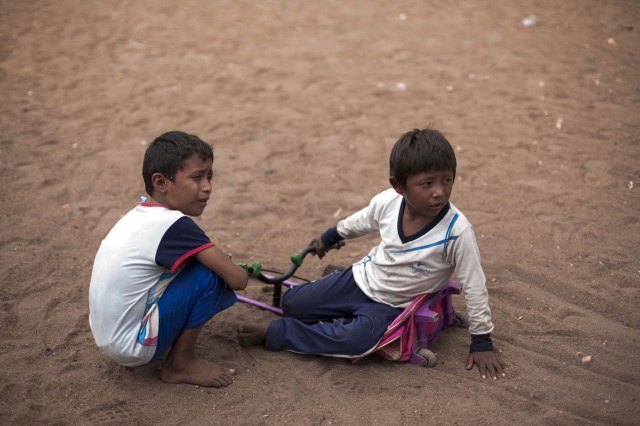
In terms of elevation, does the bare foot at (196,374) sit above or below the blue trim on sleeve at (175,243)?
below

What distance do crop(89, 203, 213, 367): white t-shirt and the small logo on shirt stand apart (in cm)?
97

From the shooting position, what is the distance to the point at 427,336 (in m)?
3.12

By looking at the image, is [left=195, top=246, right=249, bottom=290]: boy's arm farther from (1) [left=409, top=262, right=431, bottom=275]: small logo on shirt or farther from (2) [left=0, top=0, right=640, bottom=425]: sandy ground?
(1) [left=409, top=262, right=431, bottom=275]: small logo on shirt

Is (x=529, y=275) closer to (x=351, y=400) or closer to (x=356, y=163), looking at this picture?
(x=351, y=400)

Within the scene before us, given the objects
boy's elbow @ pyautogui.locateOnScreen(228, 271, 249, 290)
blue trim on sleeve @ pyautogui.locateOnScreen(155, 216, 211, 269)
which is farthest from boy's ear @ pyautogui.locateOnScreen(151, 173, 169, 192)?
boy's elbow @ pyautogui.locateOnScreen(228, 271, 249, 290)

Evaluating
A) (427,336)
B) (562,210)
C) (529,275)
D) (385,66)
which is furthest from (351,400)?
(385,66)

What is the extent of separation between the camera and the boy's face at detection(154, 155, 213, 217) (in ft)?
9.36

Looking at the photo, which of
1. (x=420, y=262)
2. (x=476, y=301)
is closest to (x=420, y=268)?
(x=420, y=262)

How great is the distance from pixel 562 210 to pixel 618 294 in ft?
3.19

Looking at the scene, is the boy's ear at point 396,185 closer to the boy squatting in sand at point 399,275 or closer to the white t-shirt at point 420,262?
the boy squatting in sand at point 399,275

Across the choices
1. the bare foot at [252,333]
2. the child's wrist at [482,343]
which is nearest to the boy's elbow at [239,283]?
the bare foot at [252,333]

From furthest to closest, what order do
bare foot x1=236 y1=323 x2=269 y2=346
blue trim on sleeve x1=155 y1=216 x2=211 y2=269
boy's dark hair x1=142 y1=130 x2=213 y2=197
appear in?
bare foot x1=236 y1=323 x2=269 y2=346
boy's dark hair x1=142 y1=130 x2=213 y2=197
blue trim on sleeve x1=155 y1=216 x2=211 y2=269

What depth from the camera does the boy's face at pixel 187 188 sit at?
112 inches

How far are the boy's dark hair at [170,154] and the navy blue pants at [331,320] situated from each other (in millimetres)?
923
